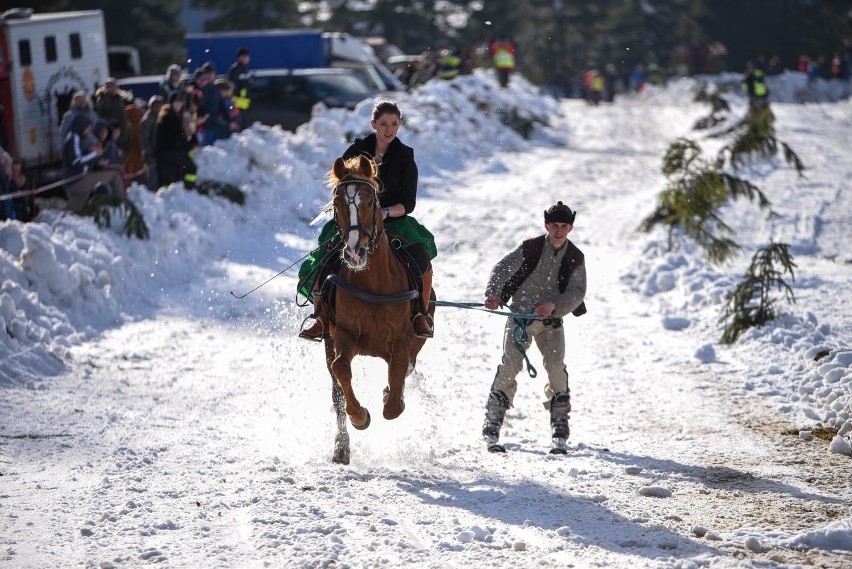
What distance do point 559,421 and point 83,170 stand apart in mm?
9416

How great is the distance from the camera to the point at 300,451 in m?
8.41

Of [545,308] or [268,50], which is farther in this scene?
[268,50]

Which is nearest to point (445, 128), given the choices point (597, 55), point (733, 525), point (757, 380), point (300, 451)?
point (757, 380)

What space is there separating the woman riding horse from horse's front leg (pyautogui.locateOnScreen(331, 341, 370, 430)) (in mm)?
445

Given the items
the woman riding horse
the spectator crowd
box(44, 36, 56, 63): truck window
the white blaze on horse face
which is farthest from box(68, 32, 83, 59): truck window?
the white blaze on horse face

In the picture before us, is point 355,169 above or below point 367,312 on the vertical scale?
above

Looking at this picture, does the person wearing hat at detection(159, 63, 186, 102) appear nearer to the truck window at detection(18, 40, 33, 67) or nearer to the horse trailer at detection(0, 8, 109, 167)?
the horse trailer at detection(0, 8, 109, 167)

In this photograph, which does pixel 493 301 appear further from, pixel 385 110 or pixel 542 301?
pixel 385 110

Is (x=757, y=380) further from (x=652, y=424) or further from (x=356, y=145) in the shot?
(x=356, y=145)

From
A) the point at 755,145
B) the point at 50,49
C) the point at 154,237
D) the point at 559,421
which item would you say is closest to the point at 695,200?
the point at 755,145

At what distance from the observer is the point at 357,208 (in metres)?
7.38

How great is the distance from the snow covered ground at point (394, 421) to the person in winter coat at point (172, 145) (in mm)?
751

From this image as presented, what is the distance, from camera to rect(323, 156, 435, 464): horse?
761 centimetres

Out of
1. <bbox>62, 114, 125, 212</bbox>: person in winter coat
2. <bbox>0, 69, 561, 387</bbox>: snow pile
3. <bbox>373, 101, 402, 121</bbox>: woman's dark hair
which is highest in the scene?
<bbox>373, 101, 402, 121</bbox>: woman's dark hair
